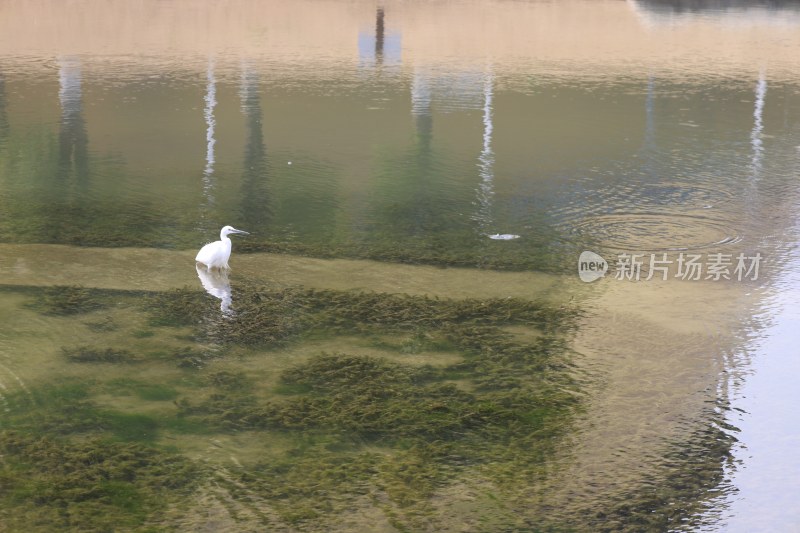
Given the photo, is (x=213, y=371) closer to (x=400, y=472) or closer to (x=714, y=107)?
(x=400, y=472)

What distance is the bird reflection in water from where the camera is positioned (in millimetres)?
7810

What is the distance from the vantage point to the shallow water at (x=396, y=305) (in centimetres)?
541

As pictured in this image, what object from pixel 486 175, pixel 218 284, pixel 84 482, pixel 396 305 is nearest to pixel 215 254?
pixel 218 284

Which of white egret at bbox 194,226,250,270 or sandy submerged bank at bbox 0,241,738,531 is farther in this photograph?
white egret at bbox 194,226,250,270

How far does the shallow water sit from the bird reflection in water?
0.10 feet

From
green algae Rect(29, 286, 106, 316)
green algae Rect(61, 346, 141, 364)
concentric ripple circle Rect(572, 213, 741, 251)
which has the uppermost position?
concentric ripple circle Rect(572, 213, 741, 251)

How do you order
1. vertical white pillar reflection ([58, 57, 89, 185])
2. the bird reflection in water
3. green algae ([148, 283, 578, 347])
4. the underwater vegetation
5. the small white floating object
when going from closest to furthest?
the underwater vegetation
green algae ([148, 283, 578, 347])
the bird reflection in water
the small white floating object
vertical white pillar reflection ([58, 57, 89, 185])

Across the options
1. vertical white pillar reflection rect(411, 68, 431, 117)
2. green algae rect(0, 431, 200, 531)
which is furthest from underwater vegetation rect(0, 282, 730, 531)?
vertical white pillar reflection rect(411, 68, 431, 117)

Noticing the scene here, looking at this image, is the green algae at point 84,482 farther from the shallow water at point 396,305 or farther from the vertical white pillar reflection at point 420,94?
the vertical white pillar reflection at point 420,94

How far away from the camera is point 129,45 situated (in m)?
21.0

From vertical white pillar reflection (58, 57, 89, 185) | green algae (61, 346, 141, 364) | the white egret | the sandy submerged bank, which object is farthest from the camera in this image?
vertical white pillar reflection (58, 57, 89, 185)

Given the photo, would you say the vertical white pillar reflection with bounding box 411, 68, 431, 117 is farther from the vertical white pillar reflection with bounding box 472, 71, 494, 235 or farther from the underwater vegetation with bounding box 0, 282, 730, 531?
the underwater vegetation with bounding box 0, 282, 730, 531

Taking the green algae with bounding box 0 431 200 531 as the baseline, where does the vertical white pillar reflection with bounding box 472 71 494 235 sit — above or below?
above

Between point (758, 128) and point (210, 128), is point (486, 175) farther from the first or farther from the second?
point (758, 128)
